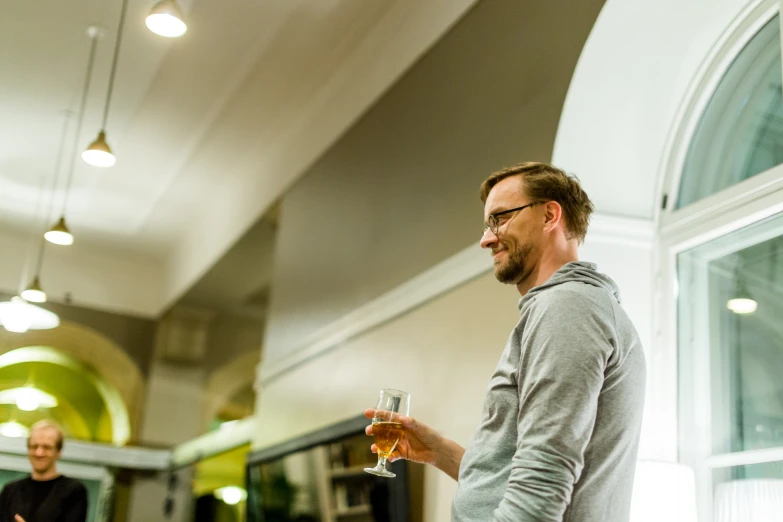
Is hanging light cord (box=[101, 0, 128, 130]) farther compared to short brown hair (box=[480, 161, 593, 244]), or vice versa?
hanging light cord (box=[101, 0, 128, 130])

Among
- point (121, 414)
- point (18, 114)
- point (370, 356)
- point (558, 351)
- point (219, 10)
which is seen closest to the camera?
point (558, 351)

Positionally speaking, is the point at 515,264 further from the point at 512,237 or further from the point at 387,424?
the point at 387,424

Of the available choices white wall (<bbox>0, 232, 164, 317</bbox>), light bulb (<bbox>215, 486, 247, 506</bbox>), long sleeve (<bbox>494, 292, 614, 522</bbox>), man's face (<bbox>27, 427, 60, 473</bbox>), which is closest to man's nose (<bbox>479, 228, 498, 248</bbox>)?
long sleeve (<bbox>494, 292, 614, 522</bbox>)

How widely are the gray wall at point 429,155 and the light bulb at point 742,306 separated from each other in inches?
31.3

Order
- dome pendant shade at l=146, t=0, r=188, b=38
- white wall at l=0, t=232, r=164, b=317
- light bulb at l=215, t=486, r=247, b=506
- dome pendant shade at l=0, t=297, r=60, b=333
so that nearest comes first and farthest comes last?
dome pendant shade at l=146, t=0, r=188, b=38, dome pendant shade at l=0, t=297, r=60, b=333, light bulb at l=215, t=486, r=247, b=506, white wall at l=0, t=232, r=164, b=317

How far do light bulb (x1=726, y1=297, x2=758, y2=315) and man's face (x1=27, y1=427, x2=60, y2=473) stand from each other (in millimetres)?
3863

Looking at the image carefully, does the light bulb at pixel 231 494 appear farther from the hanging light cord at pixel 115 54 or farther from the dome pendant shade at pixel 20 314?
the hanging light cord at pixel 115 54

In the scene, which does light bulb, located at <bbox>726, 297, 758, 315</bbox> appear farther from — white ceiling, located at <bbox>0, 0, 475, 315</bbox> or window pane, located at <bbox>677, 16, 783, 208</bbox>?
white ceiling, located at <bbox>0, 0, 475, 315</bbox>

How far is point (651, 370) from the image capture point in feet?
9.80

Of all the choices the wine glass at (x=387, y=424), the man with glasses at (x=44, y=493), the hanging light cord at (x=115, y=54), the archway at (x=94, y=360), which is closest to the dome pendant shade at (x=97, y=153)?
the hanging light cord at (x=115, y=54)

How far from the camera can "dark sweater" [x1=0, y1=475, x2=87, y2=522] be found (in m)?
4.98

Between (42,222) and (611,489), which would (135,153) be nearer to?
(42,222)

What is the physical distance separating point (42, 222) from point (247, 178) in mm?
2564

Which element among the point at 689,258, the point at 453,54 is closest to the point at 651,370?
the point at 689,258
